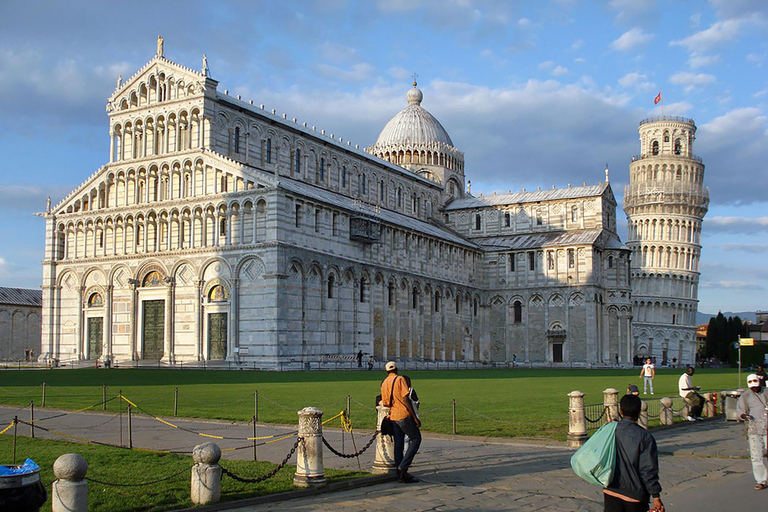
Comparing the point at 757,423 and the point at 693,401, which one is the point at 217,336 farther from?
the point at 757,423

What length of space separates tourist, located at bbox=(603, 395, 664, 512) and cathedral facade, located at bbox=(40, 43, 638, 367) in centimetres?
4286

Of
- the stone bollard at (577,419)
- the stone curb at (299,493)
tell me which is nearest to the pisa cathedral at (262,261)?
the stone bollard at (577,419)

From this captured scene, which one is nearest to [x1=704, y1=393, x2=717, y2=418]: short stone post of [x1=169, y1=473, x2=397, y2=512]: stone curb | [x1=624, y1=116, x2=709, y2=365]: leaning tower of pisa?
[x1=169, y1=473, x2=397, y2=512]: stone curb

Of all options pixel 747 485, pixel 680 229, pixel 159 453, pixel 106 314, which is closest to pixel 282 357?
pixel 106 314

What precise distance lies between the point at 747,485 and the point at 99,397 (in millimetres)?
20748

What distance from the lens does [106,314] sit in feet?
191

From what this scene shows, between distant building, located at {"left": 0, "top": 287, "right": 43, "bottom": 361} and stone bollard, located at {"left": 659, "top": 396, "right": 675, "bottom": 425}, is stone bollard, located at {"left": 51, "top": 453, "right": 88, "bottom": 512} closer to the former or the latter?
stone bollard, located at {"left": 659, "top": 396, "right": 675, "bottom": 425}

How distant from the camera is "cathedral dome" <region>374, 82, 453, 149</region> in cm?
9019

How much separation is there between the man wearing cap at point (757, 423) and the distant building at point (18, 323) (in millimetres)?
67804

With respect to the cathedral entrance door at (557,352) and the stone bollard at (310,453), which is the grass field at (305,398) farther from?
the cathedral entrance door at (557,352)

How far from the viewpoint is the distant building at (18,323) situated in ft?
234

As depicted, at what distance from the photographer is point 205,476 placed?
11.7m

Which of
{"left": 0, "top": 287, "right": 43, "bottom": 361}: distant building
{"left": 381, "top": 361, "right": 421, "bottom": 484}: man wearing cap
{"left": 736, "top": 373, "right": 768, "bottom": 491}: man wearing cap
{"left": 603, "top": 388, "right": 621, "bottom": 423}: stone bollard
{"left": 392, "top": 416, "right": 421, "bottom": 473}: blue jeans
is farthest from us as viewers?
{"left": 0, "top": 287, "right": 43, "bottom": 361}: distant building

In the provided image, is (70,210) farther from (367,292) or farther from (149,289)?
(367,292)
